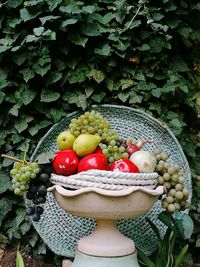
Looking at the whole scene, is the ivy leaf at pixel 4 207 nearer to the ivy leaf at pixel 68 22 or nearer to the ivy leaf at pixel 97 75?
the ivy leaf at pixel 97 75

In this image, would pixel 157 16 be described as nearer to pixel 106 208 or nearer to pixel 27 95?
pixel 27 95

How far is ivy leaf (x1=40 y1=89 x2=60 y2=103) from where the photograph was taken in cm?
238

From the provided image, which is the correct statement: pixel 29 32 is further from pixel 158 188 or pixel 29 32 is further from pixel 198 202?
pixel 198 202

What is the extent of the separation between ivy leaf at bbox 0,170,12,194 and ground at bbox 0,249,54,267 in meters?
0.34

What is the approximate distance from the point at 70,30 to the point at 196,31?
0.74 metres

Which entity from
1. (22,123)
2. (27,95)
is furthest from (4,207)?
(27,95)

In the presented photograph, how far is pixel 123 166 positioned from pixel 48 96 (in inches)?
30.7

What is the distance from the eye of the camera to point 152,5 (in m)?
2.54

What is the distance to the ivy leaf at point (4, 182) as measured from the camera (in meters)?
2.38

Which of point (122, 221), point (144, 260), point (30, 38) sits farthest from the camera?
point (122, 221)

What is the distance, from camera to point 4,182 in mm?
2404

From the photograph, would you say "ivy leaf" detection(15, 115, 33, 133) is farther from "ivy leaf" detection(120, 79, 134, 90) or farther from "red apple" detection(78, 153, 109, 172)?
"red apple" detection(78, 153, 109, 172)

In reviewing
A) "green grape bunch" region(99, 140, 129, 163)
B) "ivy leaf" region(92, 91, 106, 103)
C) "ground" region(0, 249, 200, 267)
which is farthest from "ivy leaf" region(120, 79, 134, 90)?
"ground" region(0, 249, 200, 267)

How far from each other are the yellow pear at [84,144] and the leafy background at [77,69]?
1.78 feet
